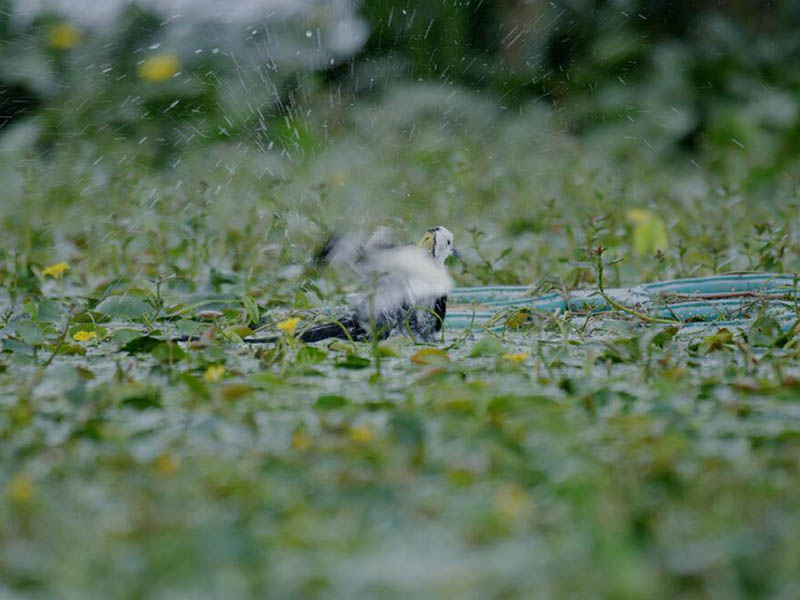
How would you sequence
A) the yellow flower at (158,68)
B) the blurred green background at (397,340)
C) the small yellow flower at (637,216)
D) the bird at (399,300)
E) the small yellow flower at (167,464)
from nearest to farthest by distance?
the blurred green background at (397,340) → the small yellow flower at (167,464) → the bird at (399,300) → the small yellow flower at (637,216) → the yellow flower at (158,68)

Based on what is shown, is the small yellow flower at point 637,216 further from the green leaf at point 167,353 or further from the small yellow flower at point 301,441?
the small yellow flower at point 301,441

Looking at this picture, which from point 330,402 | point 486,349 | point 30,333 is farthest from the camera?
point 30,333

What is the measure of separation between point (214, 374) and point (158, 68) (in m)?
4.41

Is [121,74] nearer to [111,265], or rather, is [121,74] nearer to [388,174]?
[388,174]

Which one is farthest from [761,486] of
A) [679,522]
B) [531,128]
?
[531,128]

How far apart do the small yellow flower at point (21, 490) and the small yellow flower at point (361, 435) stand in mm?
396

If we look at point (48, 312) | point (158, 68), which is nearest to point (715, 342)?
point (48, 312)

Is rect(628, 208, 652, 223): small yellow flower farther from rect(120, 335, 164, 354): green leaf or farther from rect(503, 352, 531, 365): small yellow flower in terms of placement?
rect(120, 335, 164, 354): green leaf

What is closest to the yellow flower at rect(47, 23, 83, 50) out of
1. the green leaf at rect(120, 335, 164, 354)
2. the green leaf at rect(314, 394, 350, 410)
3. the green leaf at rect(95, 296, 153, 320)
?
the green leaf at rect(95, 296, 153, 320)

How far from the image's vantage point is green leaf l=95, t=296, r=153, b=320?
267 centimetres

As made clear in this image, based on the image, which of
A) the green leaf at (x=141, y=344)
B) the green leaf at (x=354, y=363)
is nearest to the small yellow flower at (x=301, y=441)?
the green leaf at (x=354, y=363)

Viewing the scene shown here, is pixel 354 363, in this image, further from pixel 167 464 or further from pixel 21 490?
pixel 21 490

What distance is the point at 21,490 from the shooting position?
1193mm

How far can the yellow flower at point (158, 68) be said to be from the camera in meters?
5.88
